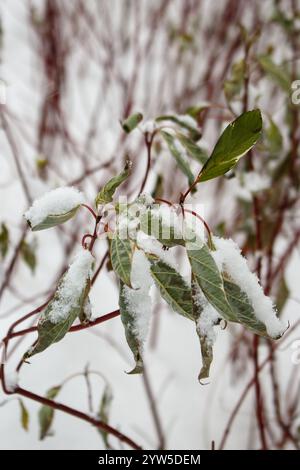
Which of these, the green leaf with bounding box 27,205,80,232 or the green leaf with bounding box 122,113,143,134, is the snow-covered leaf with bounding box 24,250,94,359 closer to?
the green leaf with bounding box 27,205,80,232

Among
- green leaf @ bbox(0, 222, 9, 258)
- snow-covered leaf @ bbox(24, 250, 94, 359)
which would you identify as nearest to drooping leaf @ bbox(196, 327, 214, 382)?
snow-covered leaf @ bbox(24, 250, 94, 359)

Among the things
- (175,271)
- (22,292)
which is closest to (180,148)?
(175,271)

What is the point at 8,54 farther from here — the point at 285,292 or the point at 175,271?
the point at 175,271

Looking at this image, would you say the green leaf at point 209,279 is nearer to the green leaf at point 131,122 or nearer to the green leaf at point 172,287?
the green leaf at point 172,287

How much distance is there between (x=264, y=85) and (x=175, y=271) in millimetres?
2274

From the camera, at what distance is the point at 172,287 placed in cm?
46

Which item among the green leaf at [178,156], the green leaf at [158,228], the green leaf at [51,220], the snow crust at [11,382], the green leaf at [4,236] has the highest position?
the green leaf at [4,236]

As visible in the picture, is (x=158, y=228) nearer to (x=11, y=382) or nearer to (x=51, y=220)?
(x=51, y=220)

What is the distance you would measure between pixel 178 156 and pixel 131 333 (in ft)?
0.84

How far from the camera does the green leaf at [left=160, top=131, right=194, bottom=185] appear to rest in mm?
602

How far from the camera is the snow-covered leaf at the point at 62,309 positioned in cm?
45

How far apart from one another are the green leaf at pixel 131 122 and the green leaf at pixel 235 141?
197 mm

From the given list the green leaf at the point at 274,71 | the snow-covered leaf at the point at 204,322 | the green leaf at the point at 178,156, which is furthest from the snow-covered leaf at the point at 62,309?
the green leaf at the point at 274,71

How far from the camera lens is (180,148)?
65cm
